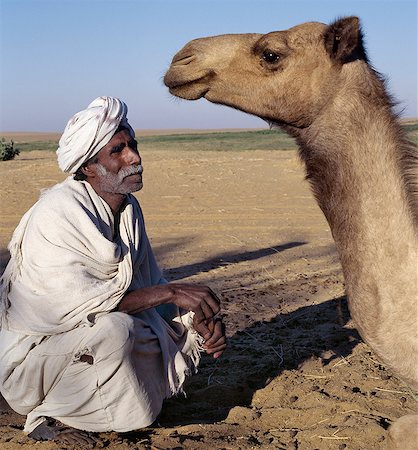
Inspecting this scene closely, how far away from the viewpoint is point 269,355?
225 inches

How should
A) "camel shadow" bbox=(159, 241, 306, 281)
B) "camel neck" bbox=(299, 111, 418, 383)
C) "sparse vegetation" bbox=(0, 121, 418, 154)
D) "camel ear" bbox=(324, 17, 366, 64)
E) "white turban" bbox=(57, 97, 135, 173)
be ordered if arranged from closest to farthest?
1. "camel neck" bbox=(299, 111, 418, 383)
2. "camel ear" bbox=(324, 17, 366, 64)
3. "white turban" bbox=(57, 97, 135, 173)
4. "camel shadow" bbox=(159, 241, 306, 281)
5. "sparse vegetation" bbox=(0, 121, 418, 154)

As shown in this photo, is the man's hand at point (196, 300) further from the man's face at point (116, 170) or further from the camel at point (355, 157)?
the camel at point (355, 157)

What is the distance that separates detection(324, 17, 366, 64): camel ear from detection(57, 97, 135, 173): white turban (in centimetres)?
126

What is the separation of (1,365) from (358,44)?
2483 millimetres

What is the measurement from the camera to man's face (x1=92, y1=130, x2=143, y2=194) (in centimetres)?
A: 443

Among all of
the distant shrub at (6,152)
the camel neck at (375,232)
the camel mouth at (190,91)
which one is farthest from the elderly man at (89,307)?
the distant shrub at (6,152)

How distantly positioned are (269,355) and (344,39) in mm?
2631

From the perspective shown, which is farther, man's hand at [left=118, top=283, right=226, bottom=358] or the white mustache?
the white mustache

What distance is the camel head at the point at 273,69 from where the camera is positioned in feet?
12.6

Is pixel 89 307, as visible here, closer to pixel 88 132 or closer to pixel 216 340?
pixel 216 340

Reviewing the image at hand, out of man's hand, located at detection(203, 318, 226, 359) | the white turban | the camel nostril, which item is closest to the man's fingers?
man's hand, located at detection(203, 318, 226, 359)

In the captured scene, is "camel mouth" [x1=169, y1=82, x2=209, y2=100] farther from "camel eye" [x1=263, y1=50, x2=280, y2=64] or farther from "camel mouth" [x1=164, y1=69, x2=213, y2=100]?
"camel eye" [x1=263, y1=50, x2=280, y2=64]

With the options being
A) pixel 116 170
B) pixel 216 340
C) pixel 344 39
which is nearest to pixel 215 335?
pixel 216 340

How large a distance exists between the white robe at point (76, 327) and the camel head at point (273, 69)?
872 millimetres
